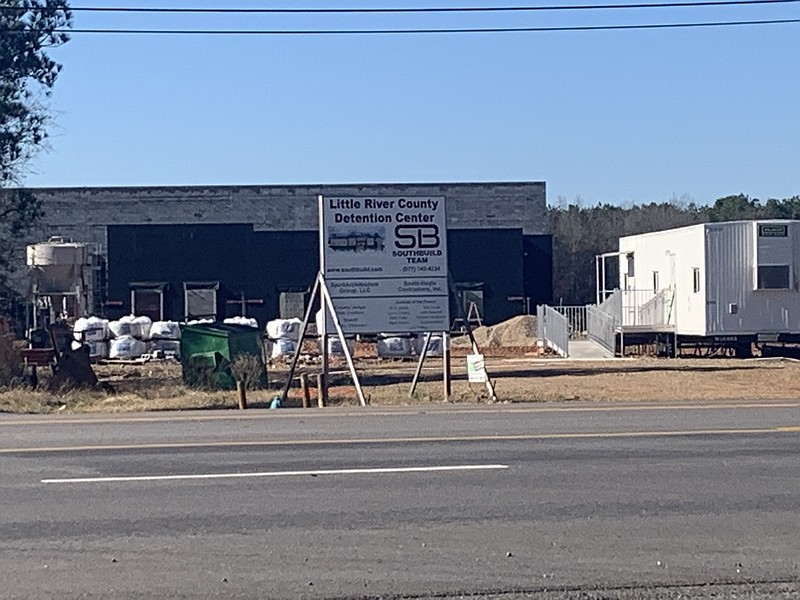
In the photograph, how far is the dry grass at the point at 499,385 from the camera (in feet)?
72.0

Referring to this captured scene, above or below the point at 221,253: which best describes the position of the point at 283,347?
below

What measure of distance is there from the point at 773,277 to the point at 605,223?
61223mm

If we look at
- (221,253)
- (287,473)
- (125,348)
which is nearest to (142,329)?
(125,348)

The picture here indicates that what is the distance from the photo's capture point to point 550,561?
308 inches

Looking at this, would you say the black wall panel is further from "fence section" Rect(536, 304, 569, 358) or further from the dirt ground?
the dirt ground

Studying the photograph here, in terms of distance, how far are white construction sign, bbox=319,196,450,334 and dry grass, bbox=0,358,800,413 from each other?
4.77ft

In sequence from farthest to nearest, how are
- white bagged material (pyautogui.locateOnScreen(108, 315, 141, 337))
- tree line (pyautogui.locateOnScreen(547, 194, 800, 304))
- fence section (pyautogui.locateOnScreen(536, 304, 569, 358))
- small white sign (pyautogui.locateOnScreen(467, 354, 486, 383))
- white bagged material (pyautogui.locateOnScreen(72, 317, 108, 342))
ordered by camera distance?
tree line (pyautogui.locateOnScreen(547, 194, 800, 304)), white bagged material (pyautogui.locateOnScreen(108, 315, 141, 337)), fence section (pyautogui.locateOnScreen(536, 304, 569, 358)), white bagged material (pyautogui.locateOnScreen(72, 317, 108, 342)), small white sign (pyautogui.locateOnScreen(467, 354, 486, 383))

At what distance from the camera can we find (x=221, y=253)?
56.2 metres

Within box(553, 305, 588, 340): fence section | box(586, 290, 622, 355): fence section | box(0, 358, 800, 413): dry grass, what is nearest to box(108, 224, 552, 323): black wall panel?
box(553, 305, 588, 340): fence section

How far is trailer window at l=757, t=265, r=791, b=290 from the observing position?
32.8 m

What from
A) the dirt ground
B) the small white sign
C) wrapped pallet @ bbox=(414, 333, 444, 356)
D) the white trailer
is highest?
→ the white trailer

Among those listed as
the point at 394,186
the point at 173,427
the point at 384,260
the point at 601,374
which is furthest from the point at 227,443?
the point at 394,186

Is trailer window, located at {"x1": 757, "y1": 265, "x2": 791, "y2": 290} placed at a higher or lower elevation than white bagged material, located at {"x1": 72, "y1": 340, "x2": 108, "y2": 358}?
higher

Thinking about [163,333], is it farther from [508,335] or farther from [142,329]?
[508,335]
